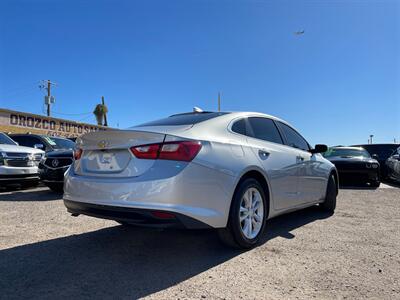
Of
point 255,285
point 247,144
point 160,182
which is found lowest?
point 255,285

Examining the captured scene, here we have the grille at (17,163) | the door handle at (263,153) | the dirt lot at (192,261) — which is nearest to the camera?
the dirt lot at (192,261)

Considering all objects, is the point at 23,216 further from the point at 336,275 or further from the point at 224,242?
the point at 336,275

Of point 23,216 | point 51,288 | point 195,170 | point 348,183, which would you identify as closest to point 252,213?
point 195,170

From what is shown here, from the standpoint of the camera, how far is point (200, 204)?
3.11 metres

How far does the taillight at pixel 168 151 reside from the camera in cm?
306

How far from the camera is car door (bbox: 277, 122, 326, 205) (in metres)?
4.86

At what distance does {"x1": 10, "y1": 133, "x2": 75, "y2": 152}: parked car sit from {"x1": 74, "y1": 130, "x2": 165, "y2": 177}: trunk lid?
696 cm

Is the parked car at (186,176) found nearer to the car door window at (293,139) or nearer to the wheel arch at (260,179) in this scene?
the wheel arch at (260,179)

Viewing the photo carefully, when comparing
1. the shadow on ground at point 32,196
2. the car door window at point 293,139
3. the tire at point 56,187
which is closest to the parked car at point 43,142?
the shadow on ground at point 32,196

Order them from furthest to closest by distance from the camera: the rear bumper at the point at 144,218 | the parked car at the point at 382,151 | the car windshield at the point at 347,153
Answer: the parked car at the point at 382,151 → the car windshield at the point at 347,153 → the rear bumper at the point at 144,218

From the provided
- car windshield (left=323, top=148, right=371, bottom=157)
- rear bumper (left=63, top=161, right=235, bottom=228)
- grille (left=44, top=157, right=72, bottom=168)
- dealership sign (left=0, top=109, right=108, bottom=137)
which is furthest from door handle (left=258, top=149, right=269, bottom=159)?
dealership sign (left=0, top=109, right=108, bottom=137)

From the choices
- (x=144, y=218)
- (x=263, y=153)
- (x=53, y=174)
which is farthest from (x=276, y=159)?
(x=53, y=174)

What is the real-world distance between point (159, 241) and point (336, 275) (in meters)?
1.94

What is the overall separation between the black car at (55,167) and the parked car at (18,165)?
861 mm
